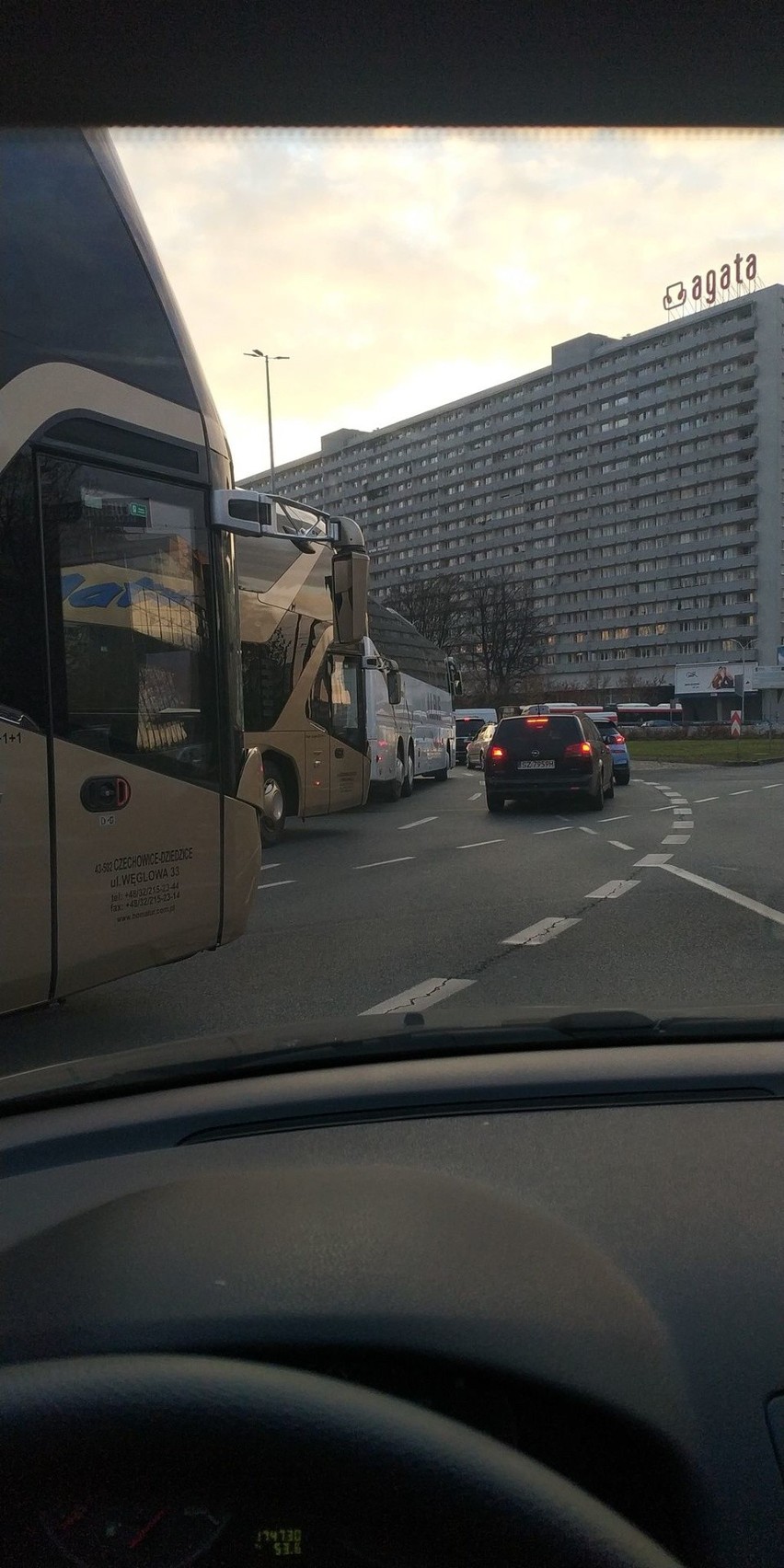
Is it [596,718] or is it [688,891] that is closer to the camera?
[688,891]

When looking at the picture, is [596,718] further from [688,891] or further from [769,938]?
[769,938]

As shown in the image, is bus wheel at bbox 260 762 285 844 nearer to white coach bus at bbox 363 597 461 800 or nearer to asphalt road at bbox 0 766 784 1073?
asphalt road at bbox 0 766 784 1073

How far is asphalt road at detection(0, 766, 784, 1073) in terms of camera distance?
5.73 meters

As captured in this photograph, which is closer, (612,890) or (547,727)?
(612,890)

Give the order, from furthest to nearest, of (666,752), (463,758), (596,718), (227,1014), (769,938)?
1. (463,758)
2. (666,752)
3. (596,718)
4. (769,938)
5. (227,1014)

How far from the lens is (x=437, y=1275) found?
5.31 feet

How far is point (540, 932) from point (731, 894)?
2.37 metres

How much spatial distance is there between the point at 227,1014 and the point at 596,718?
26.6m

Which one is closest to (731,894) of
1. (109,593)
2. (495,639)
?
(109,593)

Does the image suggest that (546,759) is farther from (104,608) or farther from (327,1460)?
(327,1460)

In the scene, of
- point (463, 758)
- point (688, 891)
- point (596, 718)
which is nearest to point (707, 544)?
point (463, 758)

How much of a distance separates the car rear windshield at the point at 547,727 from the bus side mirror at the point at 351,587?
11.2 meters

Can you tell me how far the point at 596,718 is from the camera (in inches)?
1233

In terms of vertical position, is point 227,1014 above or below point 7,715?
below
